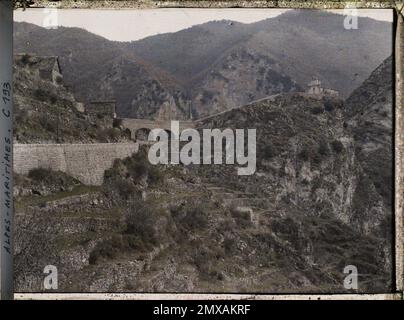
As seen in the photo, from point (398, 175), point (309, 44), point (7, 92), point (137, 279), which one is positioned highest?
point (309, 44)

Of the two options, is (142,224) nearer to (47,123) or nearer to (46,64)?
(47,123)

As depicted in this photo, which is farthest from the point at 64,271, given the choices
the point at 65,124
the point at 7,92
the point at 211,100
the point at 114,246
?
the point at 211,100

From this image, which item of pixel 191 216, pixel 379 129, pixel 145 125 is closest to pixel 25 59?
pixel 145 125

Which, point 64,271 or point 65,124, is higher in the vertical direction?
point 65,124

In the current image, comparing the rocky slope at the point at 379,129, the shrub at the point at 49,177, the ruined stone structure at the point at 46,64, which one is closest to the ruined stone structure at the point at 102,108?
the ruined stone structure at the point at 46,64

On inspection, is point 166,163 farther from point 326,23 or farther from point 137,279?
point 326,23

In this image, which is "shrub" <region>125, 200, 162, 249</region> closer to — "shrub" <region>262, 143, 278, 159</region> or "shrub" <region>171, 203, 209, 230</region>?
"shrub" <region>171, 203, 209, 230</region>

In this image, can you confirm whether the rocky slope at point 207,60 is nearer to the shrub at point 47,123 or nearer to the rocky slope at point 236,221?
the rocky slope at point 236,221
